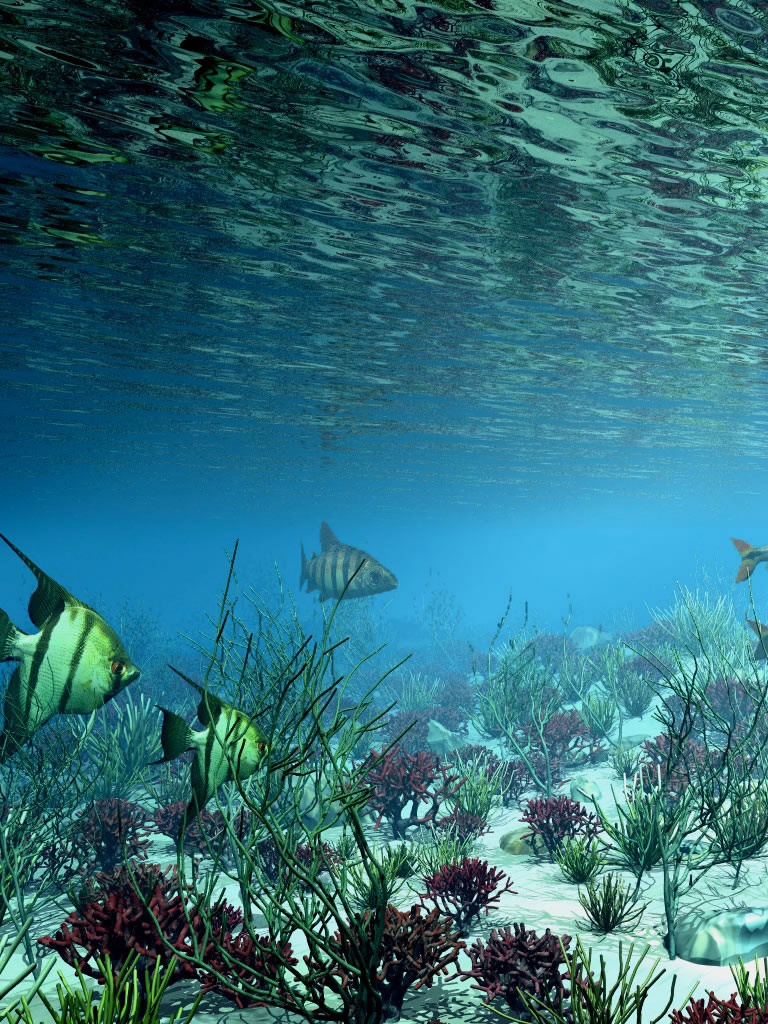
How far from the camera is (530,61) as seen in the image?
6.48 metres

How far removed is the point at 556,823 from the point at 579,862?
1.51 m

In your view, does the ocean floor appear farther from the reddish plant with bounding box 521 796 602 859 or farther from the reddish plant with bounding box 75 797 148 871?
the reddish plant with bounding box 75 797 148 871

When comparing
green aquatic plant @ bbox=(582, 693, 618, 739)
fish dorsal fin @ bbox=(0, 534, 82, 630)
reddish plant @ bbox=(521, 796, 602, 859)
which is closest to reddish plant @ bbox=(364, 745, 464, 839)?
reddish plant @ bbox=(521, 796, 602, 859)

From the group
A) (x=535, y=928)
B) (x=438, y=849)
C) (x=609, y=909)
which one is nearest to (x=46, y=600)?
(x=535, y=928)

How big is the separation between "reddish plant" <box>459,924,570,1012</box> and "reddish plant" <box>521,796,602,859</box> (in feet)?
14.4

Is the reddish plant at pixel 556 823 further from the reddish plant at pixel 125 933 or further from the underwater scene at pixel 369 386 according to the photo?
the reddish plant at pixel 125 933

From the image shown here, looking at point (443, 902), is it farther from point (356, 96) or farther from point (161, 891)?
point (356, 96)

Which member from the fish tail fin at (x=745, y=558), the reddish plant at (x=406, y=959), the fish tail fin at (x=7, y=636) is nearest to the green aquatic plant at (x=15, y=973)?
the fish tail fin at (x=7, y=636)

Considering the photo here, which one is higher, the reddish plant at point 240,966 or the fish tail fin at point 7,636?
the fish tail fin at point 7,636

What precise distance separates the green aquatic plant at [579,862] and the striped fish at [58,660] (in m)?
6.11

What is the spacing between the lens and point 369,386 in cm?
1939

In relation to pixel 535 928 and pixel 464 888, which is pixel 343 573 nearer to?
pixel 464 888

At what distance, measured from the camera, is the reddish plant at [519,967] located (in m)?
5.06

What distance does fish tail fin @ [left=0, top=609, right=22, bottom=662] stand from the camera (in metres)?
4.89
